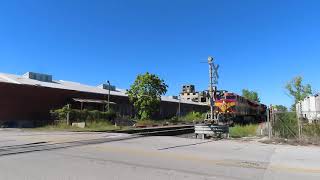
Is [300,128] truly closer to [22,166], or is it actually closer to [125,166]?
[125,166]

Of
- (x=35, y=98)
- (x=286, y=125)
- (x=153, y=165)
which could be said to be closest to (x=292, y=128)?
(x=286, y=125)

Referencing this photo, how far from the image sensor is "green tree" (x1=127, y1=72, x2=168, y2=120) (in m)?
60.7

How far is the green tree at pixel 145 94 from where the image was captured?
6069 cm

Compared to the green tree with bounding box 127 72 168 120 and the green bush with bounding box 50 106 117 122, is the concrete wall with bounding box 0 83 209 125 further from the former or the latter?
the green tree with bounding box 127 72 168 120

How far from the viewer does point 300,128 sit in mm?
22656

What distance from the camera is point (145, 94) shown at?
201 feet

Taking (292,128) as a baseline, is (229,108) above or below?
above

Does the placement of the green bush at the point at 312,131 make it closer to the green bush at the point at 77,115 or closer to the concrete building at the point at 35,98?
the green bush at the point at 77,115

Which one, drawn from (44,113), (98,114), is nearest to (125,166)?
(98,114)

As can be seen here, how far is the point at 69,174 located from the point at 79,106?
42.1 m

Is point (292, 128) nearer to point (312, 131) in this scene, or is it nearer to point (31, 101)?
point (312, 131)

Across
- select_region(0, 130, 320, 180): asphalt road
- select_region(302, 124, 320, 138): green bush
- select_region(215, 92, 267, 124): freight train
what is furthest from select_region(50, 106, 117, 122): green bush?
select_region(0, 130, 320, 180): asphalt road

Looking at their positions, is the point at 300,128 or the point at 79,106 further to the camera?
the point at 79,106

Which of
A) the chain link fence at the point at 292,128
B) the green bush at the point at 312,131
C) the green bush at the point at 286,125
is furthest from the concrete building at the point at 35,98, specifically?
the green bush at the point at 312,131
